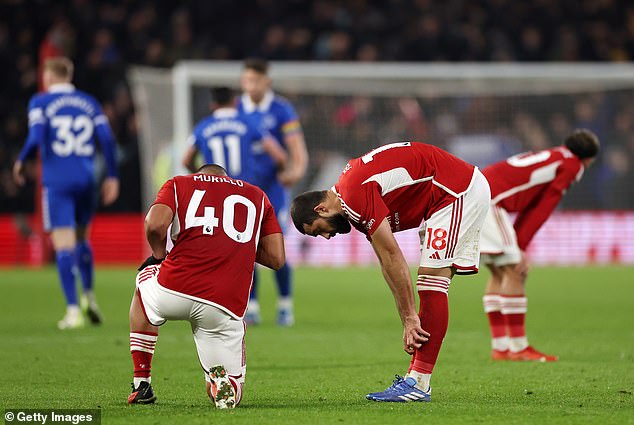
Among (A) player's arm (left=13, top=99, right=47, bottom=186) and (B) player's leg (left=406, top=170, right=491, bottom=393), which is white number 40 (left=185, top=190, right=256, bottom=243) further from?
(A) player's arm (left=13, top=99, right=47, bottom=186)

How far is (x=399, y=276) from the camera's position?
6227 millimetres

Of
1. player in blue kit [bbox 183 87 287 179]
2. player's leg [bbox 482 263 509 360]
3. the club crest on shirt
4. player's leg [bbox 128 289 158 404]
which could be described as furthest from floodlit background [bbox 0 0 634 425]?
the club crest on shirt

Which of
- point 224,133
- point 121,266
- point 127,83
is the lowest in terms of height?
point 121,266

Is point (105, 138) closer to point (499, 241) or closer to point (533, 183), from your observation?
point (499, 241)

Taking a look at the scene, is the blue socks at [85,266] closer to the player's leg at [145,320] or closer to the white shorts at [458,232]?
the player's leg at [145,320]

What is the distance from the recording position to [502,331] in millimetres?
8969

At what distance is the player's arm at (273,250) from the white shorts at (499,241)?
2906 millimetres

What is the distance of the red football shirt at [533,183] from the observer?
8.97 m

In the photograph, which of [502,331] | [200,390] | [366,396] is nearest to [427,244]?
[366,396]

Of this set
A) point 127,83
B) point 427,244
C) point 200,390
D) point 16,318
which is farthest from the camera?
point 127,83

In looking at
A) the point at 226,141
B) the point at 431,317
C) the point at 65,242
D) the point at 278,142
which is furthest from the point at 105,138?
the point at 431,317

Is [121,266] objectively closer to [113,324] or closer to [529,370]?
[113,324]

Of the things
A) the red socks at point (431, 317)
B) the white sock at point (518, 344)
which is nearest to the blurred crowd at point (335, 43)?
the white sock at point (518, 344)

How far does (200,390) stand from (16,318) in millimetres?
5901
